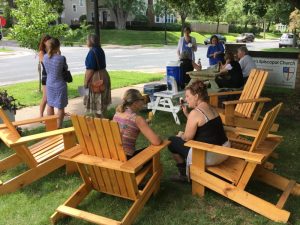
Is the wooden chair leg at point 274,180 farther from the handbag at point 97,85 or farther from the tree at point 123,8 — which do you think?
the tree at point 123,8

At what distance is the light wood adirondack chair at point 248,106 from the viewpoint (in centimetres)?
566

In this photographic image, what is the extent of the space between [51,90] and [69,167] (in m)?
2.02

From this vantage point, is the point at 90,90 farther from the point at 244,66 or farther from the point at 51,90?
the point at 244,66

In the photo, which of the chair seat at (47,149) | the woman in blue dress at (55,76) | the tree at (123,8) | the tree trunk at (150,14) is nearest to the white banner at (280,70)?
the woman in blue dress at (55,76)

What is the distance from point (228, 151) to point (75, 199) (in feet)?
5.33

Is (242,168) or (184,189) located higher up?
(242,168)

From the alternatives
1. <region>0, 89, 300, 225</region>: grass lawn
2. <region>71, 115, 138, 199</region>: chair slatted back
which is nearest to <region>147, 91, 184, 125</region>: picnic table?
<region>0, 89, 300, 225</region>: grass lawn

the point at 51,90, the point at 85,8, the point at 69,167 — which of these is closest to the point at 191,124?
the point at 69,167

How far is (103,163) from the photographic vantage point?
349 cm

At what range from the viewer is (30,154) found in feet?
14.4

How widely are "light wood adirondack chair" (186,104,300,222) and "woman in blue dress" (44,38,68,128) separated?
3.03 meters

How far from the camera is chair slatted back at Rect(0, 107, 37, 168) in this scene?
4.25m

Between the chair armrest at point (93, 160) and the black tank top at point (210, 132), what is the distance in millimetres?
1006

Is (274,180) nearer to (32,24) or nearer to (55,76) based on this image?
(55,76)
